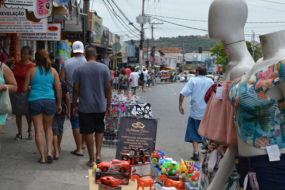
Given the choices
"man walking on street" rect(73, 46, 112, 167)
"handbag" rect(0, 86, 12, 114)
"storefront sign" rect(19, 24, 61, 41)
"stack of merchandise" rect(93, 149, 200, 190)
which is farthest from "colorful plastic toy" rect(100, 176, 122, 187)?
"storefront sign" rect(19, 24, 61, 41)

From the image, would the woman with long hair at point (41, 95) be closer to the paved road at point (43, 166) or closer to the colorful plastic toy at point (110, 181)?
the paved road at point (43, 166)

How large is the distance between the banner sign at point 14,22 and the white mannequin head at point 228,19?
6662 mm

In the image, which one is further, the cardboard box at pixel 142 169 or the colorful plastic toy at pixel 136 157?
the colorful plastic toy at pixel 136 157

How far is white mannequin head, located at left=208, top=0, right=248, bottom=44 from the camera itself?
8.55 ft

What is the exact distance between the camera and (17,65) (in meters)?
7.45

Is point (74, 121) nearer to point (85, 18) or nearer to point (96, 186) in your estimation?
point (96, 186)

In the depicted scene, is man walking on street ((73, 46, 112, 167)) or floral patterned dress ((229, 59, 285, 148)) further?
man walking on street ((73, 46, 112, 167))

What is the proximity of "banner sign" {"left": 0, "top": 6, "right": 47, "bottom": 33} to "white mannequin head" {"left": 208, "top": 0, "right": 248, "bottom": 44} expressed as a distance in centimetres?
666

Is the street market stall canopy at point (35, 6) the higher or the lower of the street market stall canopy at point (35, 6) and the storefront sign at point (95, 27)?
the lower

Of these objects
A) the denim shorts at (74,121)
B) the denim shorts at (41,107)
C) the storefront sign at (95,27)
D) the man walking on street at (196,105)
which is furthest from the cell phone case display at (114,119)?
the storefront sign at (95,27)

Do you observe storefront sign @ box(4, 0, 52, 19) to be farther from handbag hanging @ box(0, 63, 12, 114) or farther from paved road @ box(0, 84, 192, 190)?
paved road @ box(0, 84, 192, 190)

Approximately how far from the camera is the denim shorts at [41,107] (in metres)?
6.18

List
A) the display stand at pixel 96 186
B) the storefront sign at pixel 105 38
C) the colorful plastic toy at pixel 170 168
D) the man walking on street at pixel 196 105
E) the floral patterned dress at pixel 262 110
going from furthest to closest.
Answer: the storefront sign at pixel 105 38 < the man walking on street at pixel 196 105 < the colorful plastic toy at pixel 170 168 < the display stand at pixel 96 186 < the floral patterned dress at pixel 262 110

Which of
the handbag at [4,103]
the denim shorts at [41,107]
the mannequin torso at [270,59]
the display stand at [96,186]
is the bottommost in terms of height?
the display stand at [96,186]
